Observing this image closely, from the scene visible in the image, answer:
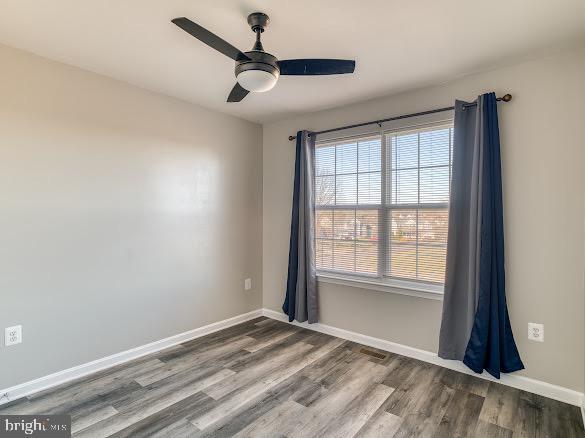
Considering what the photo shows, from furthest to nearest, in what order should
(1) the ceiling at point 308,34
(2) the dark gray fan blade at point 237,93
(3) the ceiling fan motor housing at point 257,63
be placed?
1. (2) the dark gray fan blade at point 237,93
2. (1) the ceiling at point 308,34
3. (3) the ceiling fan motor housing at point 257,63

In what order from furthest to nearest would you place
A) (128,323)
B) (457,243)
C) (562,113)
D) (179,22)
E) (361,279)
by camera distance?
(361,279) → (128,323) → (457,243) → (562,113) → (179,22)

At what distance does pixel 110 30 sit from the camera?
210 centimetres

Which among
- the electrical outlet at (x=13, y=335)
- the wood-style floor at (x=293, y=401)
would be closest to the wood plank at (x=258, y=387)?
the wood-style floor at (x=293, y=401)

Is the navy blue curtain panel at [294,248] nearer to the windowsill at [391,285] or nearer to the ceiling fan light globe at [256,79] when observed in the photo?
the windowsill at [391,285]

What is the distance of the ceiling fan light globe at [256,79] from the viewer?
176 centimetres

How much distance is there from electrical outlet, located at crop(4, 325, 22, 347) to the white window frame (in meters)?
2.64

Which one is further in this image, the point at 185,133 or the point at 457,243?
the point at 185,133

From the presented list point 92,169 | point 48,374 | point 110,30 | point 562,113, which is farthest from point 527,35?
point 48,374

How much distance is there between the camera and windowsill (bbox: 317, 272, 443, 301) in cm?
288

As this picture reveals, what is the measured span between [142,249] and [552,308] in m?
3.36

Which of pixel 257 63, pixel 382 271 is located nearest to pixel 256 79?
pixel 257 63

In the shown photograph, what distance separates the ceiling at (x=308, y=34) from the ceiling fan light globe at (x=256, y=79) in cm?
41

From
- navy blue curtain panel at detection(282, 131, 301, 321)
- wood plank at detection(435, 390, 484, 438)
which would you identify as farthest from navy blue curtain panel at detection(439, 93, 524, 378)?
navy blue curtain panel at detection(282, 131, 301, 321)

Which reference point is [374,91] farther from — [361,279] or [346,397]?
[346,397]
